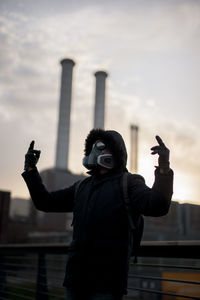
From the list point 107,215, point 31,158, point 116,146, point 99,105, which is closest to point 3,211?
point 99,105

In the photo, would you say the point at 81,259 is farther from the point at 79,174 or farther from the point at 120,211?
the point at 79,174

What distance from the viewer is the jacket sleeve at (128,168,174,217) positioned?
1.81m

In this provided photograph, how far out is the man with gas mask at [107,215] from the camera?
185 cm

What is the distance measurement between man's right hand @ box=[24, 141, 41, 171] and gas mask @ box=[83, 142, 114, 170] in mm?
416

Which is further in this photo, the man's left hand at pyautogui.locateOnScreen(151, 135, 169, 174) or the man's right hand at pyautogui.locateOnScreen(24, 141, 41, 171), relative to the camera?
the man's right hand at pyautogui.locateOnScreen(24, 141, 41, 171)

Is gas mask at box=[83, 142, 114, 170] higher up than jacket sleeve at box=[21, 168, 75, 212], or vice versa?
gas mask at box=[83, 142, 114, 170]

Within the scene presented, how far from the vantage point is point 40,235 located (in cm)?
3641

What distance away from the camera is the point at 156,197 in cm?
181

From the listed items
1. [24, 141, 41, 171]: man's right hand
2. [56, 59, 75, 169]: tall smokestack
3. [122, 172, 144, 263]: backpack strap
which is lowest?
[122, 172, 144, 263]: backpack strap

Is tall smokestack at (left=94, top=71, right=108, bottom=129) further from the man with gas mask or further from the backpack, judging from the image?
the backpack

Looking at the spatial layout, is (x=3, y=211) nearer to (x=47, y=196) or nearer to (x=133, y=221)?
(x=47, y=196)

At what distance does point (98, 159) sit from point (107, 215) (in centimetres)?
35

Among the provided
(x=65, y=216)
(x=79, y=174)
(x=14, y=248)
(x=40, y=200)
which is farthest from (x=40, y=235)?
(x=40, y=200)

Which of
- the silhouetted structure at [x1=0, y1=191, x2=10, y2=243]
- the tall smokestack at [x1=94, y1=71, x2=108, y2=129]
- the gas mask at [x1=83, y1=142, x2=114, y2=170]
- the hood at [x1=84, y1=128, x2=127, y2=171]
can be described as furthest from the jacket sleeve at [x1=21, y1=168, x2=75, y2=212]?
the tall smokestack at [x1=94, y1=71, x2=108, y2=129]
